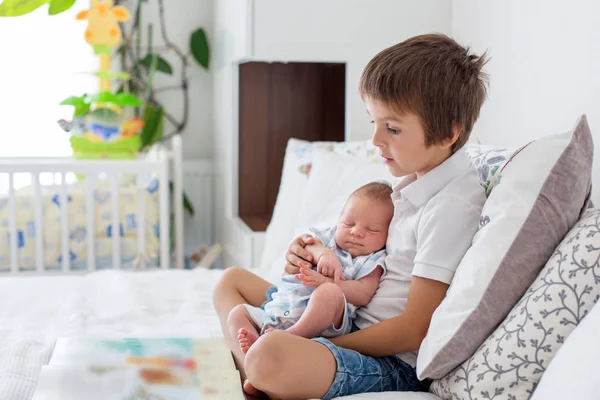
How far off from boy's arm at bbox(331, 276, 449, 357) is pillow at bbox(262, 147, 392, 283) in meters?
0.59

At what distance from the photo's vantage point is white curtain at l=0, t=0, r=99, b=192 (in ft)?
10.9

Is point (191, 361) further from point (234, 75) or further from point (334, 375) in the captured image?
point (234, 75)

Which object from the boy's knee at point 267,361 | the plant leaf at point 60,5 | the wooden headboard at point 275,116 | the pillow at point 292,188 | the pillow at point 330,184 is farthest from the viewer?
the wooden headboard at point 275,116

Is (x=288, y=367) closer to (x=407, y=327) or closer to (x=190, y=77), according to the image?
(x=407, y=327)

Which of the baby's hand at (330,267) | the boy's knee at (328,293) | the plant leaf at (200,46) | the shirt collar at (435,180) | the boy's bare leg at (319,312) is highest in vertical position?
the plant leaf at (200,46)

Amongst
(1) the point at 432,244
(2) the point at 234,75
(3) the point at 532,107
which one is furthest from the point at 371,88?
(2) the point at 234,75

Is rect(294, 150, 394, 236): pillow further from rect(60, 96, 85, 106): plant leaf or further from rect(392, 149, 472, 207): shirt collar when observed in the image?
rect(60, 96, 85, 106): plant leaf

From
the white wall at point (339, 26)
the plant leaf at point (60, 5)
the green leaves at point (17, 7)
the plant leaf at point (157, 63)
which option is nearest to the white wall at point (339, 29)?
the white wall at point (339, 26)

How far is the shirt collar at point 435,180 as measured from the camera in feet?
3.93

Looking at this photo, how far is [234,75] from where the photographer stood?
2.82 meters

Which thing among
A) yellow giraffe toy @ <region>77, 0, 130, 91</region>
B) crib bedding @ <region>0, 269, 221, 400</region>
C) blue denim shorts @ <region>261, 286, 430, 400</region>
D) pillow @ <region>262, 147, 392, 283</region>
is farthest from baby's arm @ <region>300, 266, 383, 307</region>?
yellow giraffe toy @ <region>77, 0, 130, 91</region>

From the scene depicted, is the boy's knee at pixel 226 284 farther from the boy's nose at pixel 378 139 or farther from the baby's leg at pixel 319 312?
A: the boy's nose at pixel 378 139

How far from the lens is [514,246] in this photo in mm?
1021

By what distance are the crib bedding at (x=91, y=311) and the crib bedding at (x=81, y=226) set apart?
755 mm
